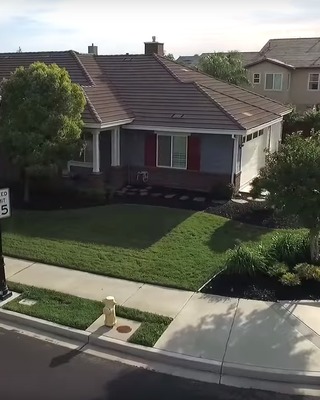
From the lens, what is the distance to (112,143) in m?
18.4

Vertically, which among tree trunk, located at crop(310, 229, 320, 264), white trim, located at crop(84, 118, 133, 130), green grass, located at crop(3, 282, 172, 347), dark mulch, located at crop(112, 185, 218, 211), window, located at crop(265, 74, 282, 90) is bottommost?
green grass, located at crop(3, 282, 172, 347)

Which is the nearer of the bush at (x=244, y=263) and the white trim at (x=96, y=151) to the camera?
the bush at (x=244, y=263)

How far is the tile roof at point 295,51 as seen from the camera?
3891 centimetres

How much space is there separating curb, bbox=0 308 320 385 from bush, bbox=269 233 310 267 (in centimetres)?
411

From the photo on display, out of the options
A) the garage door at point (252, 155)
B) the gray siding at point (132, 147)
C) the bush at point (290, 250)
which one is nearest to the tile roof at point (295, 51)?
the garage door at point (252, 155)

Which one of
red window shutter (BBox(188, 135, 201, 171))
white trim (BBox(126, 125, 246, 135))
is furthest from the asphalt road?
red window shutter (BBox(188, 135, 201, 171))

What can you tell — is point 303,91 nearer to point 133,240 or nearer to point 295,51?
point 295,51

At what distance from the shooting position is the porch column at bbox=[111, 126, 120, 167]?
1820cm

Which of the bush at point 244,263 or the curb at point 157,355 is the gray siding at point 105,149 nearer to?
the bush at point 244,263

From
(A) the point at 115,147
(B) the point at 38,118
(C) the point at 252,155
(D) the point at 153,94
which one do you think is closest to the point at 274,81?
(C) the point at 252,155

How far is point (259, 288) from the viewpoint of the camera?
986 centimetres

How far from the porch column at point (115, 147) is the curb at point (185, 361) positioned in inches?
423

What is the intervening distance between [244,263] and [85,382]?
4.80 meters

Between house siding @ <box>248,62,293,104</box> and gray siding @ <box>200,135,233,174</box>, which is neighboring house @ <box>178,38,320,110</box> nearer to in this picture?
house siding @ <box>248,62,293,104</box>
